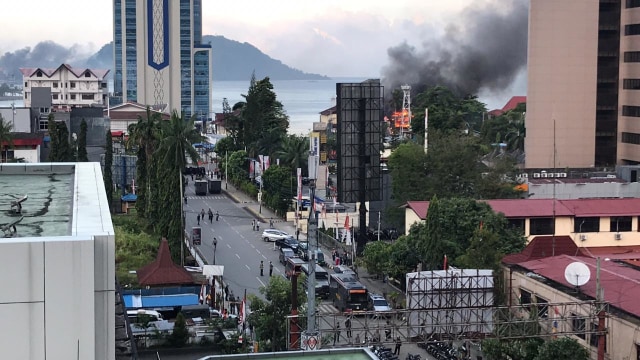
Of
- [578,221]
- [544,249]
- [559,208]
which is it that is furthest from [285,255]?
[544,249]

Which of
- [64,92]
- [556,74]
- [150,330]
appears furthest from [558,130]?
[64,92]

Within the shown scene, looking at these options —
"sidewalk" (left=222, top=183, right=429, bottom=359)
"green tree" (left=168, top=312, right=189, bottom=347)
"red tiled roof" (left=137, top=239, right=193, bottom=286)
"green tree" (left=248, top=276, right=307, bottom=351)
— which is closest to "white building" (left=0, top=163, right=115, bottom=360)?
"sidewalk" (left=222, top=183, right=429, bottom=359)

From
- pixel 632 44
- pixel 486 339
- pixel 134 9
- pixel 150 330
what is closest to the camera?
pixel 486 339

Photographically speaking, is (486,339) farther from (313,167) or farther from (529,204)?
(529,204)

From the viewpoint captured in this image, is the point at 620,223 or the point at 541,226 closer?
the point at 541,226

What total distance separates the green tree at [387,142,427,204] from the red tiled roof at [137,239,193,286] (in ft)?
54.2

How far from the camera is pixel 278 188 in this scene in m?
61.8

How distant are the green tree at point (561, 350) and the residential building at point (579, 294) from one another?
41 centimetres

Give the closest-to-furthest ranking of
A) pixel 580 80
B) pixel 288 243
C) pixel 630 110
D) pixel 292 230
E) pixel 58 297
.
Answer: pixel 58 297, pixel 288 243, pixel 292 230, pixel 630 110, pixel 580 80

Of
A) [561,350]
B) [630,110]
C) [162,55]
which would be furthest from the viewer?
[162,55]

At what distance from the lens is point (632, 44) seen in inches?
2490

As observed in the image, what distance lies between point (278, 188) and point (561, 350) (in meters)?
37.6

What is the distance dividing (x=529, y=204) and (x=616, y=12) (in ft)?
85.6

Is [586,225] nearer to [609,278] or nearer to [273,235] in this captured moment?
[609,278]
